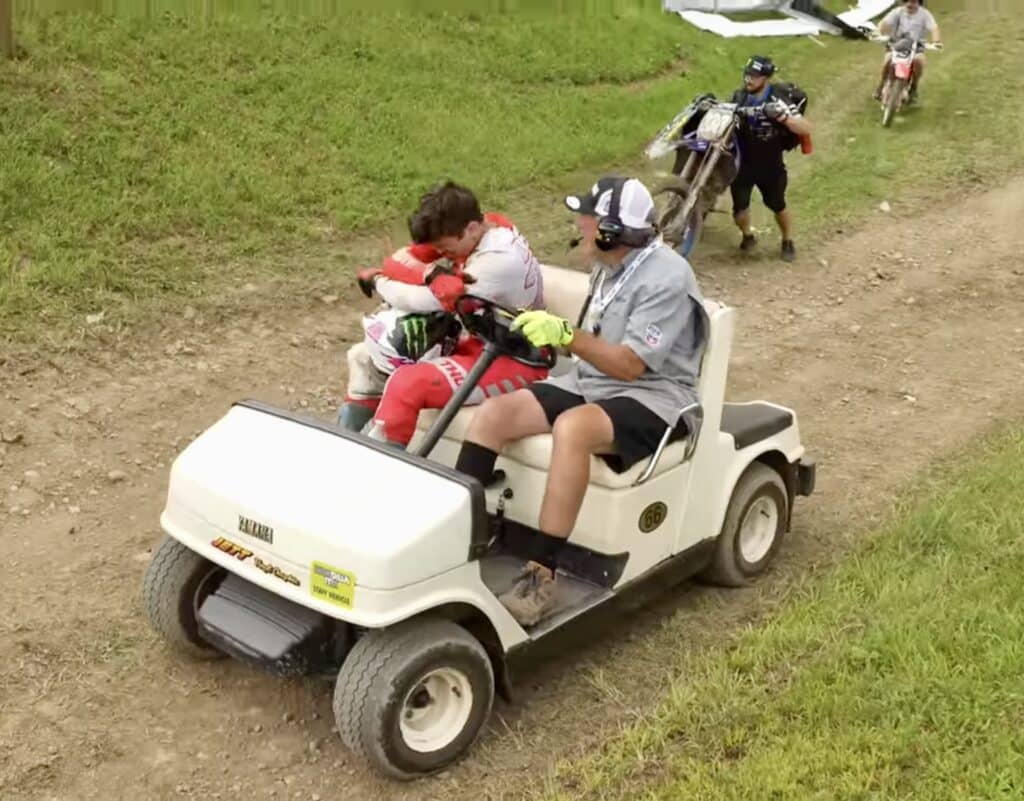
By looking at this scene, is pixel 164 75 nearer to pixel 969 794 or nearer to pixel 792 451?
pixel 792 451

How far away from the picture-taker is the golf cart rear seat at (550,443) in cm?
453

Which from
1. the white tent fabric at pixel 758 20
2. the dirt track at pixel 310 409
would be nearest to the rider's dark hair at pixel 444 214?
the dirt track at pixel 310 409

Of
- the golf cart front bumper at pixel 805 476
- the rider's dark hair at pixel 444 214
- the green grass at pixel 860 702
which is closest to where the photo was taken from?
the green grass at pixel 860 702

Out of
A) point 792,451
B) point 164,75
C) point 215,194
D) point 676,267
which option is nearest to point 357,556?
point 676,267

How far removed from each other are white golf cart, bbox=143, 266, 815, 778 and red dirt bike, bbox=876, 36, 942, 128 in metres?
9.69

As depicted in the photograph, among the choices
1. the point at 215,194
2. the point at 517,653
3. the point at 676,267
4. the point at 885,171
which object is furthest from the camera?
the point at 885,171

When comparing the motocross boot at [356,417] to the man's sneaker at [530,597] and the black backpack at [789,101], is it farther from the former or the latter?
the black backpack at [789,101]

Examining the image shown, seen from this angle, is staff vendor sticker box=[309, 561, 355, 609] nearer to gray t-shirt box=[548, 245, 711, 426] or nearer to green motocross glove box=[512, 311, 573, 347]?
green motocross glove box=[512, 311, 573, 347]

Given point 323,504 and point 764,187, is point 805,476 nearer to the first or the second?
point 323,504

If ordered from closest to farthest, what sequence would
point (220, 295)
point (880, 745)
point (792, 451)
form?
point (880, 745)
point (792, 451)
point (220, 295)

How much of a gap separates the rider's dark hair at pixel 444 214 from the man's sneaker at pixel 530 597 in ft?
4.36

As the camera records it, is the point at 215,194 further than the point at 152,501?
Yes

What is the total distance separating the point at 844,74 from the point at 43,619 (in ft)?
43.1

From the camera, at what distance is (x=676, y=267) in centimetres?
463
